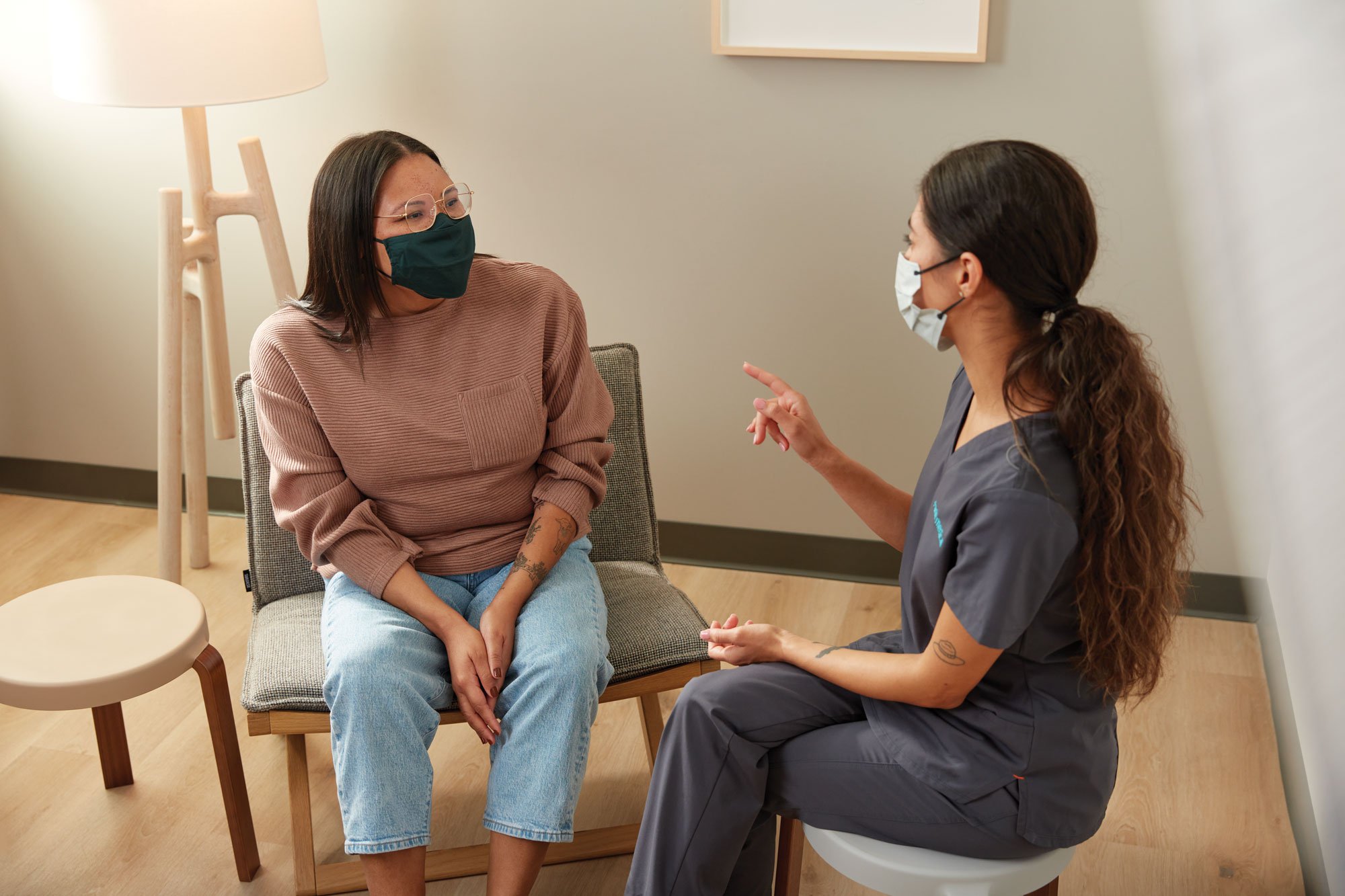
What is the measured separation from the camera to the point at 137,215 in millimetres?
3068

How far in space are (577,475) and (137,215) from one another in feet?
5.78

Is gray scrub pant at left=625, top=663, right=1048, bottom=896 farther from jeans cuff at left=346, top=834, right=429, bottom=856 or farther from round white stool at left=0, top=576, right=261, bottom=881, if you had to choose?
round white stool at left=0, top=576, right=261, bottom=881

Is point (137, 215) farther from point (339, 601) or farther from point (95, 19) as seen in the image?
point (339, 601)

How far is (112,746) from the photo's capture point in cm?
218

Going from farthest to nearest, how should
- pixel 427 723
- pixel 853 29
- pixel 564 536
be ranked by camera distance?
pixel 853 29 < pixel 564 536 < pixel 427 723

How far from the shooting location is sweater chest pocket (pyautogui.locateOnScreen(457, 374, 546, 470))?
190 centimetres

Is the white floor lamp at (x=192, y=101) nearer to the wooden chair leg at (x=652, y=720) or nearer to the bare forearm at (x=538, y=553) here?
the bare forearm at (x=538, y=553)

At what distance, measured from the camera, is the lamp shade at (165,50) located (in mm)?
2195

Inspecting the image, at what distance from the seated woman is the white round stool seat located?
0.47 meters

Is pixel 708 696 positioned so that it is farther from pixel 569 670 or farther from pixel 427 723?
pixel 427 723

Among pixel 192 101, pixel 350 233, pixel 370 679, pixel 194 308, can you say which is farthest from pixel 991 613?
pixel 194 308

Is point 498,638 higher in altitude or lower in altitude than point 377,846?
higher

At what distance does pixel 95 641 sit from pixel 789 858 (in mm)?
1141

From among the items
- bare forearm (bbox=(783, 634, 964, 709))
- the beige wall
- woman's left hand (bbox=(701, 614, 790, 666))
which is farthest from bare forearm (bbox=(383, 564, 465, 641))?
the beige wall
